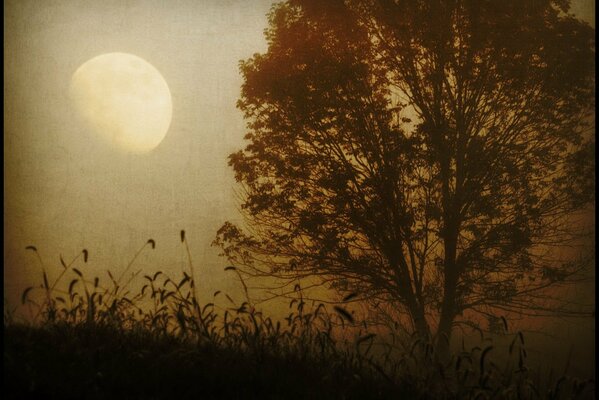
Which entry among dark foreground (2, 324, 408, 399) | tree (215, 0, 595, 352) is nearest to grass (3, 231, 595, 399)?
dark foreground (2, 324, 408, 399)

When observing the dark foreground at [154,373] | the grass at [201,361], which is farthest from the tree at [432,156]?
the dark foreground at [154,373]

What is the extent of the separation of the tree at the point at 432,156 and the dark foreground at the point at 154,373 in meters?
4.63

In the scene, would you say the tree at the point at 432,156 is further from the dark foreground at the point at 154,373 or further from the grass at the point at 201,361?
the dark foreground at the point at 154,373

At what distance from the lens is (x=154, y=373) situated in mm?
3285

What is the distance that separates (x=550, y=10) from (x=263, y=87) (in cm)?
449

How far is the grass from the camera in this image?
3.14m

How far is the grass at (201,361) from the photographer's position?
3.14 metres

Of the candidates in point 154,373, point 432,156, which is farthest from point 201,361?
point 432,156

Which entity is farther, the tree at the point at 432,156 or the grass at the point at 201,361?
the tree at the point at 432,156

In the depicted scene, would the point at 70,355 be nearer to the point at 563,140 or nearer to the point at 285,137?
the point at 285,137

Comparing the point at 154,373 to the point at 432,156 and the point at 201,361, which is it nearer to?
the point at 201,361

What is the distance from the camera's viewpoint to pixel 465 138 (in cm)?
856

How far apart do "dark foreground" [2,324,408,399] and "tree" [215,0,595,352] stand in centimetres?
463

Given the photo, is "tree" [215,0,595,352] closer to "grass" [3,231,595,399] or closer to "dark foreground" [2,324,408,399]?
"grass" [3,231,595,399]
